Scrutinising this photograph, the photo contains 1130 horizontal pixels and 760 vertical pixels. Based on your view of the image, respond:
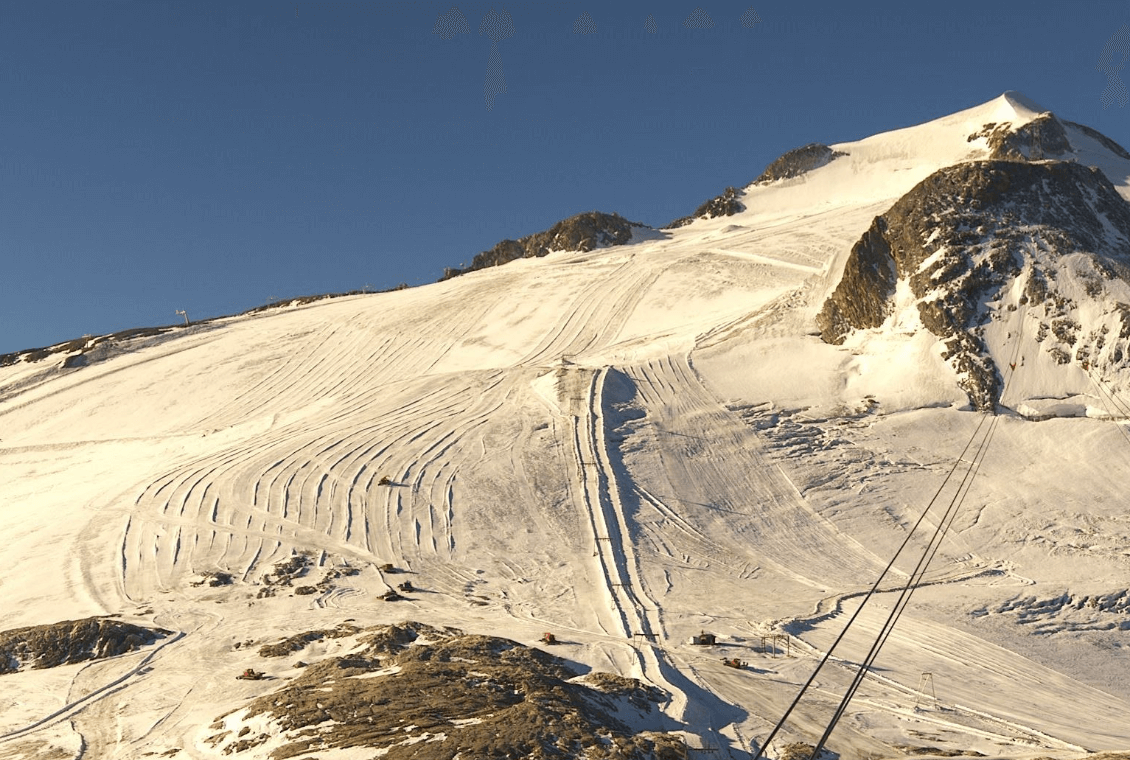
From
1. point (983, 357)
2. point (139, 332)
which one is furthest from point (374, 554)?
point (139, 332)

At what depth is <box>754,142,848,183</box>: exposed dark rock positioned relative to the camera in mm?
72863

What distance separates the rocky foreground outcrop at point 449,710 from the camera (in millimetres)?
13914

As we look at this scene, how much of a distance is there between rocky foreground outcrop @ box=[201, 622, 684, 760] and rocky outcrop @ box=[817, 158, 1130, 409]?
22727 mm

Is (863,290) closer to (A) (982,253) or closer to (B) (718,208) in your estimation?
(A) (982,253)

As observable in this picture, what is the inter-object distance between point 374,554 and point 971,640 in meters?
15.4

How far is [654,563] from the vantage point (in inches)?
1105

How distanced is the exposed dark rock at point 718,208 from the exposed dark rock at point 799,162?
3256mm

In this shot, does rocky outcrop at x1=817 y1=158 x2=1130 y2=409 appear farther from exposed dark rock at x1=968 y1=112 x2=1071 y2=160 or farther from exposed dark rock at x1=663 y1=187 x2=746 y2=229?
exposed dark rock at x1=663 y1=187 x2=746 y2=229

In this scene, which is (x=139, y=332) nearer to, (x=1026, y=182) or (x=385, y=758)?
(x=1026, y=182)

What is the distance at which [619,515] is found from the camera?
101 ft

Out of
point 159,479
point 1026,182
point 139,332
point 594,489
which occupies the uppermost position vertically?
point 139,332

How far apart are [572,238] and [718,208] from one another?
471 inches

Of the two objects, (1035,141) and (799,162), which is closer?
(1035,141)

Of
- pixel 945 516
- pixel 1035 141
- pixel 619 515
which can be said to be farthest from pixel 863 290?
pixel 1035 141
